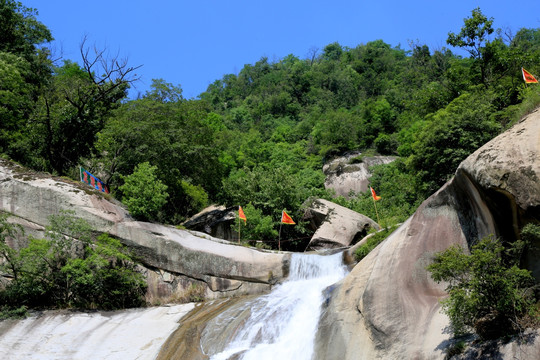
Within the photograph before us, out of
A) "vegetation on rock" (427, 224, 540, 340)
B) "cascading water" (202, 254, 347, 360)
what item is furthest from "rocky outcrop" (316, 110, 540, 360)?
"cascading water" (202, 254, 347, 360)

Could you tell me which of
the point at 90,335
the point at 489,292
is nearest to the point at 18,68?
the point at 90,335

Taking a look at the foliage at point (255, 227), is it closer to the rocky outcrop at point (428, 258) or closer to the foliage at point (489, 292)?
the rocky outcrop at point (428, 258)

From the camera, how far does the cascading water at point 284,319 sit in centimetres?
1656

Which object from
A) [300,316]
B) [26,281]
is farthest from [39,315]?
[300,316]

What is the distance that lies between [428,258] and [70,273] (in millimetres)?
14458

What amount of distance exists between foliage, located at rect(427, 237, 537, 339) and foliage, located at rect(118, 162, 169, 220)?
1536 cm

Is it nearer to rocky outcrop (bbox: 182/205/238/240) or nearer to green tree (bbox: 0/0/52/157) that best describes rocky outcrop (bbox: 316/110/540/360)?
rocky outcrop (bbox: 182/205/238/240)

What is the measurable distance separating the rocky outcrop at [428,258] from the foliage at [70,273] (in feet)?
31.6

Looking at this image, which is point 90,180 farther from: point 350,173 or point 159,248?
point 350,173

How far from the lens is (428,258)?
15.6m

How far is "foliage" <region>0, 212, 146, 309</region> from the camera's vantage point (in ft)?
67.6

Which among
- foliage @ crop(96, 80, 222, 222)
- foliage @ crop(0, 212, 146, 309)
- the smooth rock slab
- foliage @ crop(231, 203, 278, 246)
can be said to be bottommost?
the smooth rock slab

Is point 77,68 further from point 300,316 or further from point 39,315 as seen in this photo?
point 300,316

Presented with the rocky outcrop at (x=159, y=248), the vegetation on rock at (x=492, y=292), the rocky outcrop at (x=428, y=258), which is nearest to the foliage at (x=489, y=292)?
the vegetation on rock at (x=492, y=292)
